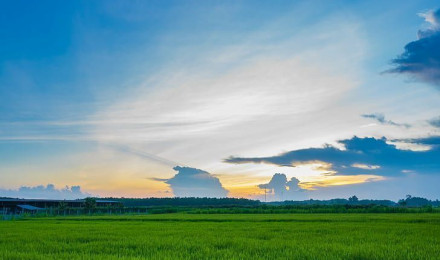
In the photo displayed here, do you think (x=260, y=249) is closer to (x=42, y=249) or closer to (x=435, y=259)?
(x=435, y=259)

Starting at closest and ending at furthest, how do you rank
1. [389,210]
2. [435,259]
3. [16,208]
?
[435,259] → [389,210] → [16,208]

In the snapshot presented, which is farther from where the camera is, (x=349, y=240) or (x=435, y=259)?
(x=349, y=240)

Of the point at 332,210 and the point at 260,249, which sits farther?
A: the point at 332,210

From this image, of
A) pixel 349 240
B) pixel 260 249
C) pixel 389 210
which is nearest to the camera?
pixel 260 249

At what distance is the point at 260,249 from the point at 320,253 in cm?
220

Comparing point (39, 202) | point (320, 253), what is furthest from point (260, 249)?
point (39, 202)

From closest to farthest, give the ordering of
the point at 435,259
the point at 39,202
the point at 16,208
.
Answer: the point at 435,259 → the point at 16,208 → the point at 39,202

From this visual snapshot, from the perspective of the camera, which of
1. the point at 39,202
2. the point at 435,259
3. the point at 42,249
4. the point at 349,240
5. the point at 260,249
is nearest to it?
the point at 435,259

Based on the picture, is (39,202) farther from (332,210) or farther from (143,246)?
(143,246)

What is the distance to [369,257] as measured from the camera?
1141cm

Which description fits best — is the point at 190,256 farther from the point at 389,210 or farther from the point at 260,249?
the point at 389,210

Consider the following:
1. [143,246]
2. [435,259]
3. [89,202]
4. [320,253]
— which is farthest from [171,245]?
[89,202]

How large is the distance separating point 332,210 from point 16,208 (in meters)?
73.4

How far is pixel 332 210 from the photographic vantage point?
77062 mm
